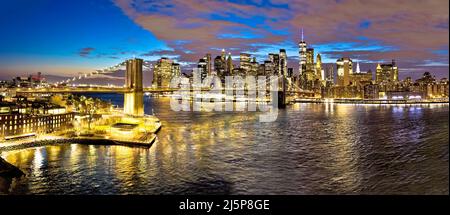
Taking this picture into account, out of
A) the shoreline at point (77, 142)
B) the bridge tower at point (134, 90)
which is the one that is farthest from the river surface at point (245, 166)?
the bridge tower at point (134, 90)

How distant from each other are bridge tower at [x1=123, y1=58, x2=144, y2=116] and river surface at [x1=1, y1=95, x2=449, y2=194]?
4.87m

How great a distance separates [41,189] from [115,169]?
5.46 feet

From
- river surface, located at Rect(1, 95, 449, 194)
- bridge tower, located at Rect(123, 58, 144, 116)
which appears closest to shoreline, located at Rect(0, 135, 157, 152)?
river surface, located at Rect(1, 95, 449, 194)

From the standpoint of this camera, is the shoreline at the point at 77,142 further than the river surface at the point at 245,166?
Yes

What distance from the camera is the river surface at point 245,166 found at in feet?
20.3

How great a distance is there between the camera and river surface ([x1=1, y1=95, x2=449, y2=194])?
243 inches

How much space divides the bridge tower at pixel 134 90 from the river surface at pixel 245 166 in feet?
16.0

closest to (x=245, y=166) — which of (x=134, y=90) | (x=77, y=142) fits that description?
(x=77, y=142)

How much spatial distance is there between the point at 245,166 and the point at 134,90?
32.9ft

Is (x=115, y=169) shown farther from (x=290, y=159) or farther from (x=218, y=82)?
(x=218, y=82)

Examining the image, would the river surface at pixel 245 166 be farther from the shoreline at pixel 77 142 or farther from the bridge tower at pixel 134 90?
the bridge tower at pixel 134 90

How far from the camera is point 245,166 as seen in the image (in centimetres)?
771

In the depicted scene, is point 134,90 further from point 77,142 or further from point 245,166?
point 245,166
